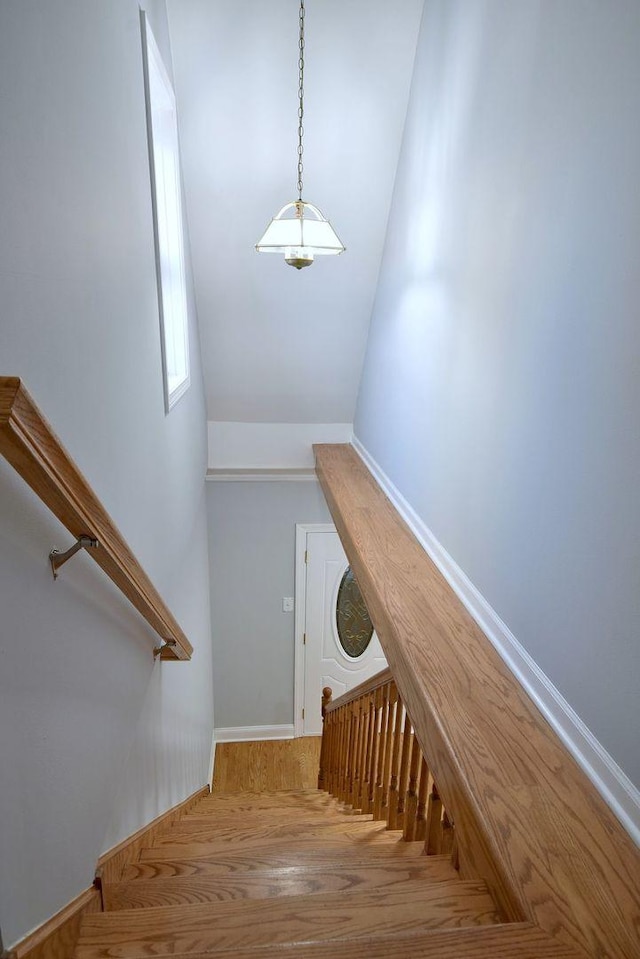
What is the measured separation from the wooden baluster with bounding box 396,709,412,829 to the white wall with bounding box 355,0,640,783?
0.56m

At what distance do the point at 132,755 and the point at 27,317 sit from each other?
151 centimetres

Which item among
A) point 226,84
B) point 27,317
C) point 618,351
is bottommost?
point 27,317

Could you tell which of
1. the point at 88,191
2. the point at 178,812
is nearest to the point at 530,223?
the point at 88,191

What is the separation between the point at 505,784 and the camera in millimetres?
1593

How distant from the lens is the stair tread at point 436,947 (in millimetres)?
1083

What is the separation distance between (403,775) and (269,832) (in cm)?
53

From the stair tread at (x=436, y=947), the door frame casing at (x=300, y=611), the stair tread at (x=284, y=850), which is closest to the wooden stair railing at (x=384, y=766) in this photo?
Answer: the stair tread at (x=284, y=850)

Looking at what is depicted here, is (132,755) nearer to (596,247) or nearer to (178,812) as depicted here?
(178,812)

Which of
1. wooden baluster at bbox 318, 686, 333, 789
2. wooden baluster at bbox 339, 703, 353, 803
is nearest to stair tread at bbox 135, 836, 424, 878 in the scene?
wooden baluster at bbox 339, 703, 353, 803

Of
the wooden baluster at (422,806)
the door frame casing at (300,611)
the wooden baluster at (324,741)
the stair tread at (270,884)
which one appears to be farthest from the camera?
the door frame casing at (300,611)

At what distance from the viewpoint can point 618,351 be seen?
155cm

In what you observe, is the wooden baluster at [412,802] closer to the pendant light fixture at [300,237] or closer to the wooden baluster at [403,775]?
the wooden baluster at [403,775]

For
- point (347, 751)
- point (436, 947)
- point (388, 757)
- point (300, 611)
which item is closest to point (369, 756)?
point (388, 757)

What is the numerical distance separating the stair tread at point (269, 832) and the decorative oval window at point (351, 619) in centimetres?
307
